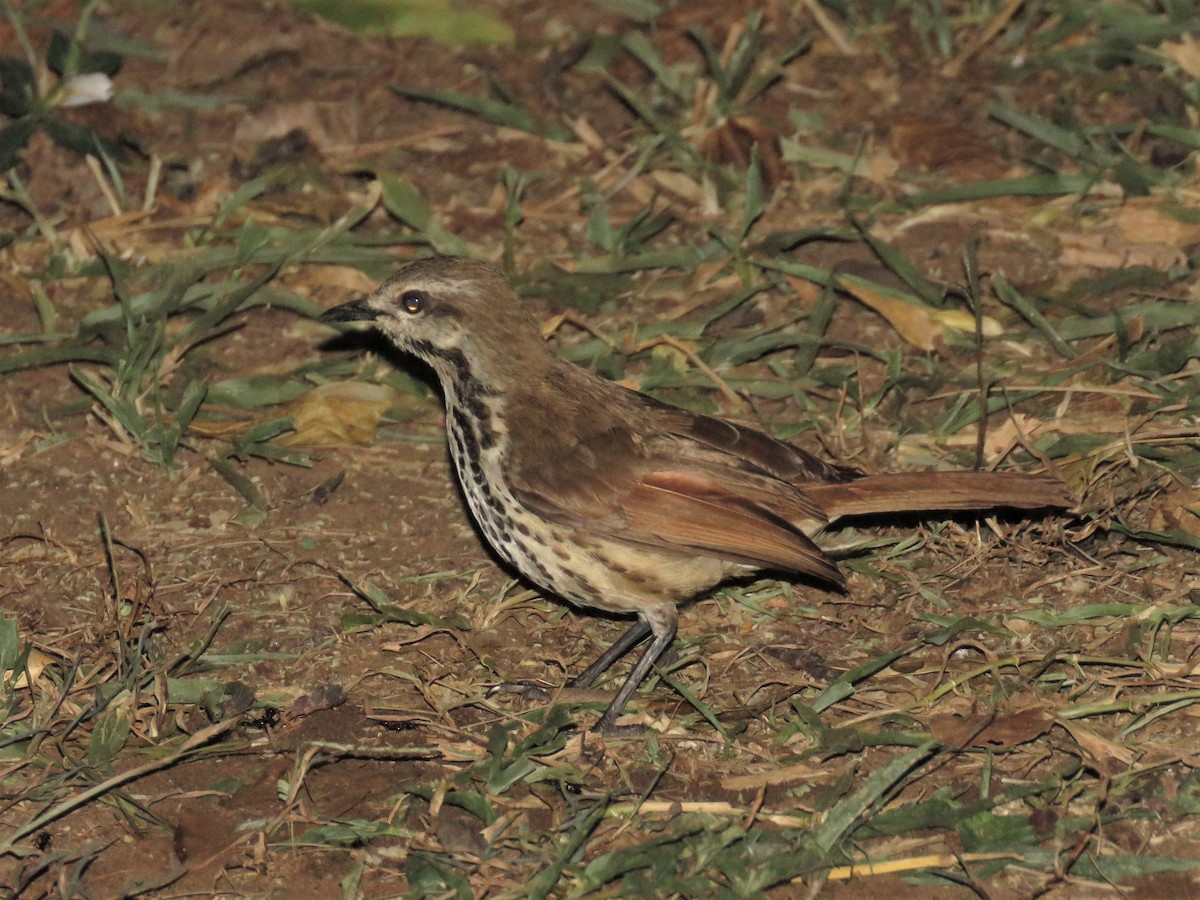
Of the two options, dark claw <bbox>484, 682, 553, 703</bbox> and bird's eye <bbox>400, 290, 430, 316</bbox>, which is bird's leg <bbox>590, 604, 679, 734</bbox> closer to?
dark claw <bbox>484, 682, 553, 703</bbox>

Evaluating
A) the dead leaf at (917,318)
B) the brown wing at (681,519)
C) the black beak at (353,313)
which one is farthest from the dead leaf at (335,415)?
the dead leaf at (917,318)

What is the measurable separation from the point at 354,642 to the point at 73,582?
1047mm

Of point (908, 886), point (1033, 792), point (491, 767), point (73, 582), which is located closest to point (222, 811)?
point (491, 767)

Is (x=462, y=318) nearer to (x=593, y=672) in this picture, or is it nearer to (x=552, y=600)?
(x=552, y=600)

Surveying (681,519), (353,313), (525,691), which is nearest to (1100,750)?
(681,519)

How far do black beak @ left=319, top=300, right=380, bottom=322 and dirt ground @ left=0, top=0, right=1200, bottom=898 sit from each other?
29.3 inches

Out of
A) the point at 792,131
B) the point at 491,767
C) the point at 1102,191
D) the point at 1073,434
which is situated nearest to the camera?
the point at 491,767

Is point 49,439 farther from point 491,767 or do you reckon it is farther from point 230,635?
point 491,767

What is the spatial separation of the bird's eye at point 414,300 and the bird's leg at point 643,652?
131cm

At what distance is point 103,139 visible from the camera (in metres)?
8.12

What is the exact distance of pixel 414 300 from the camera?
5.76 metres

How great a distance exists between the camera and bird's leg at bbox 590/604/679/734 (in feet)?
17.4

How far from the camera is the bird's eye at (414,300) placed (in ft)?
18.8

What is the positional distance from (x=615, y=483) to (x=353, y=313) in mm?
1217
